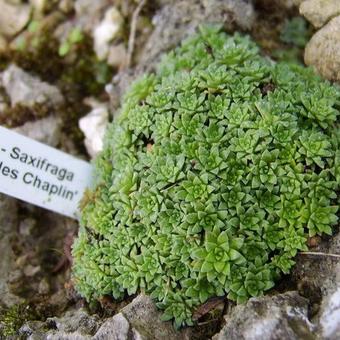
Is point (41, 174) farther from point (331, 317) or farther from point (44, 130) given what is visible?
point (331, 317)

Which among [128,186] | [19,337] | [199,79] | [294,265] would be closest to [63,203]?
[128,186]

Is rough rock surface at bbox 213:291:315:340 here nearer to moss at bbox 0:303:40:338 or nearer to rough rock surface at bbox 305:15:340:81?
moss at bbox 0:303:40:338

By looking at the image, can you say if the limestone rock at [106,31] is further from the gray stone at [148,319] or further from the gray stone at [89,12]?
the gray stone at [148,319]

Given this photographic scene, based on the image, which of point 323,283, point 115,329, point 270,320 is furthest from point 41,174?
point 323,283

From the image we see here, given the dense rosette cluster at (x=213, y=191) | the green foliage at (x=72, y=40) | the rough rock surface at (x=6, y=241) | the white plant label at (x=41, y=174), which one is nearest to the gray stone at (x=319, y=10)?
the dense rosette cluster at (x=213, y=191)

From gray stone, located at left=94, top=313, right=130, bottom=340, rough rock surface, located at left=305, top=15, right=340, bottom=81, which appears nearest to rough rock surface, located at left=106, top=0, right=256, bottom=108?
rough rock surface, located at left=305, top=15, right=340, bottom=81

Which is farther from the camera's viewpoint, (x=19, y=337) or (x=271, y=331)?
(x=19, y=337)

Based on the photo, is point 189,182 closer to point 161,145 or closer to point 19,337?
point 161,145
